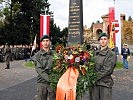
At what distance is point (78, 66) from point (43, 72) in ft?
2.07

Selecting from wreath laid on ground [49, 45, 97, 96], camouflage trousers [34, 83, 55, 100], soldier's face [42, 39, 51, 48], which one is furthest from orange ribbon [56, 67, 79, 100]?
soldier's face [42, 39, 51, 48]

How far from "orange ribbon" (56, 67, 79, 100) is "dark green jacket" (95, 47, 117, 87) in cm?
41

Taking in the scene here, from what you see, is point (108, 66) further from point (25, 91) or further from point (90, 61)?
point (25, 91)

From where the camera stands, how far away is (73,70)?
6.59 m


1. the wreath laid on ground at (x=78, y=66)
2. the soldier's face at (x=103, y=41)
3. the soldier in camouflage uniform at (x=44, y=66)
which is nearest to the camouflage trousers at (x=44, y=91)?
the soldier in camouflage uniform at (x=44, y=66)

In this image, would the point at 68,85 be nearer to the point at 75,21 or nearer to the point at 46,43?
the point at 46,43

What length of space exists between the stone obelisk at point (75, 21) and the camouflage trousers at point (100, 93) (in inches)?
292

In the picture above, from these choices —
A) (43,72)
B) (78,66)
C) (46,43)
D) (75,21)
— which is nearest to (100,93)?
(78,66)

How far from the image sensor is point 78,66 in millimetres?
6598

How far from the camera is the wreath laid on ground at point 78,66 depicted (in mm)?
6531

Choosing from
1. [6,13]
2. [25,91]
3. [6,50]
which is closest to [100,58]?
[25,91]

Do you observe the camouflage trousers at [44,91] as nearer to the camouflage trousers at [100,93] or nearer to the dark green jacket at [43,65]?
the dark green jacket at [43,65]

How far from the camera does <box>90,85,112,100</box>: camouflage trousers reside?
258 inches

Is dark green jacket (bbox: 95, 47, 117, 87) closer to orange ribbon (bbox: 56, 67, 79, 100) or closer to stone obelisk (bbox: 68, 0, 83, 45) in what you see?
orange ribbon (bbox: 56, 67, 79, 100)
